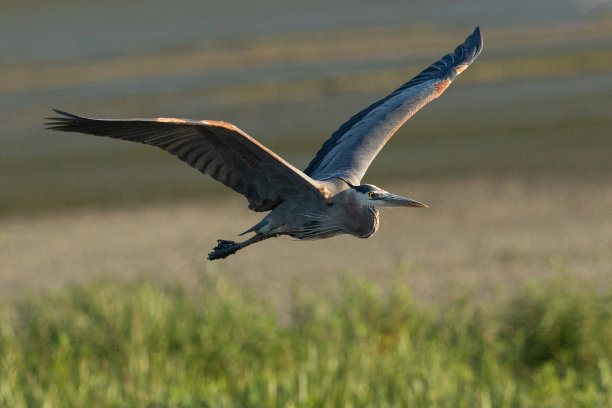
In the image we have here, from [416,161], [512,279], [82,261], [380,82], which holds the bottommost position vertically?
[82,261]

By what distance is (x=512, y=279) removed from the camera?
20141 mm

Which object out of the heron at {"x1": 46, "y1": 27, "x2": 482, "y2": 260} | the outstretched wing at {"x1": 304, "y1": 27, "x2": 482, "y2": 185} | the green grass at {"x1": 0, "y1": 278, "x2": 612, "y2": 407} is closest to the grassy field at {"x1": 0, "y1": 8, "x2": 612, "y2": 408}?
the green grass at {"x1": 0, "y1": 278, "x2": 612, "y2": 407}

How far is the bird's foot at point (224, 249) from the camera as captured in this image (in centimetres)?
512

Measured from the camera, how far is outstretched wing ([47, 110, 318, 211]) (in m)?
4.76

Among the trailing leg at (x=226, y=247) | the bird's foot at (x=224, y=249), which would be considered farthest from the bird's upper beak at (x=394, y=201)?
the bird's foot at (x=224, y=249)

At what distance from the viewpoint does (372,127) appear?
19.9 ft

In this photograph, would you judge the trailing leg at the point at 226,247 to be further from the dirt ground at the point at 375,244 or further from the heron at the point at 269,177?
the dirt ground at the point at 375,244

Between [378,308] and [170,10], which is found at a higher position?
[170,10]

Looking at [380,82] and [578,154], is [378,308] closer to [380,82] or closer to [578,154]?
[578,154]

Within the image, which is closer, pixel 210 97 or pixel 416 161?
pixel 416 161

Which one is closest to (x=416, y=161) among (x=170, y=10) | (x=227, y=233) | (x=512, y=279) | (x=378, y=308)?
(x=227, y=233)

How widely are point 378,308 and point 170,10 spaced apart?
116ft

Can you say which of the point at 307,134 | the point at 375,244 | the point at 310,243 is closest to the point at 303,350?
the point at 375,244

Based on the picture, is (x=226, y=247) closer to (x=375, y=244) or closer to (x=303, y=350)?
(x=303, y=350)
